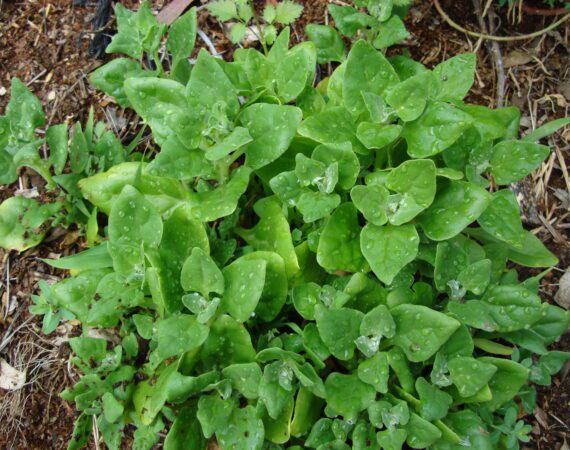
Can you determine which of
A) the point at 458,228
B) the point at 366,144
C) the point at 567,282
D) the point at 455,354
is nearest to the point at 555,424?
the point at 567,282

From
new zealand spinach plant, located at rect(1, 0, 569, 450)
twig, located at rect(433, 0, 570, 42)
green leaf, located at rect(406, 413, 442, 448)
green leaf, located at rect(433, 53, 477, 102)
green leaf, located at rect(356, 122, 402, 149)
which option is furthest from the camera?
twig, located at rect(433, 0, 570, 42)

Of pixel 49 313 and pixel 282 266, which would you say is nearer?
pixel 282 266

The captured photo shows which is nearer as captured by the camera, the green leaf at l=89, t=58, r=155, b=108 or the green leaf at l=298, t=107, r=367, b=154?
the green leaf at l=298, t=107, r=367, b=154

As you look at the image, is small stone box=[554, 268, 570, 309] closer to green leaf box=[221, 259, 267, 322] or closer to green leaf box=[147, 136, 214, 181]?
green leaf box=[221, 259, 267, 322]

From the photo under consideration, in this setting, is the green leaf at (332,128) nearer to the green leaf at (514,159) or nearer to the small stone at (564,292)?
the green leaf at (514,159)

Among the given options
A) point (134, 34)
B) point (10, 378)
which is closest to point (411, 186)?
point (134, 34)

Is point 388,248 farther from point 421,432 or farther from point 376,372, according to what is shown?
point 421,432

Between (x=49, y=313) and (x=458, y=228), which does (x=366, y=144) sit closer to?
(x=458, y=228)

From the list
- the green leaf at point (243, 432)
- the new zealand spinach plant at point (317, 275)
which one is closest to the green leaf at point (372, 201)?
the new zealand spinach plant at point (317, 275)

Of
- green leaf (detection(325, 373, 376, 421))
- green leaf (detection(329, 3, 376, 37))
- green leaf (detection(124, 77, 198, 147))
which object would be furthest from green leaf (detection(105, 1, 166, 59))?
green leaf (detection(325, 373, 376, 421))
